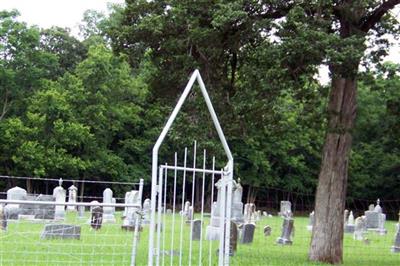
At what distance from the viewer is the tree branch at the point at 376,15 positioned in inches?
595

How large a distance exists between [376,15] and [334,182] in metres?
3.91

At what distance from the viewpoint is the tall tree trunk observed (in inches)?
602

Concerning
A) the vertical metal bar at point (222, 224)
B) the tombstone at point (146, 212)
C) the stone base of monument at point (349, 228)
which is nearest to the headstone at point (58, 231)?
the tombstone at point (146, 212)

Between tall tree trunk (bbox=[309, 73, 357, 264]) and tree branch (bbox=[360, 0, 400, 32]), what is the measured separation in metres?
1.32

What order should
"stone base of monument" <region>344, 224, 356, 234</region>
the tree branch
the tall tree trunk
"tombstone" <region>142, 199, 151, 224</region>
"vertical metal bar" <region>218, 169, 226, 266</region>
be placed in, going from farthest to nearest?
"stone base of monument" <region>344, 224, 356, 234</region>, the tall tree trunk, the tree branch, "tombstone" <region>142, 199, 151, 224</region>, "vertical metal bar" <region>218, 169, 226, 266</region>

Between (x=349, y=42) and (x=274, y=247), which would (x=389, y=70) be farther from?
(x=274, y=247)

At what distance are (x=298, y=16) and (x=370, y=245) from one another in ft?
41.0

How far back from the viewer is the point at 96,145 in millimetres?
45938

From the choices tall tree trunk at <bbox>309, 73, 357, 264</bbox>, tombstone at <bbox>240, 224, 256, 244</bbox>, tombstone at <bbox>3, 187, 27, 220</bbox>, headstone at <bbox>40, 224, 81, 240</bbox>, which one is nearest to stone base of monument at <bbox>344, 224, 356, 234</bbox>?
tombstone at <bbox>240, 224, 256, 244</bbox>

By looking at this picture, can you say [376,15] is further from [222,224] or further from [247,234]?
[222,224]

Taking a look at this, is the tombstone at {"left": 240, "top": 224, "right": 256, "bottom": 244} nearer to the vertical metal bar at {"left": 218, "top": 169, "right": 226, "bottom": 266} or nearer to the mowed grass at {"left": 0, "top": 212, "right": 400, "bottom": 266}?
the mowed grass at {"left": 0, "top": 212, "right": 400, "bottom": 266}

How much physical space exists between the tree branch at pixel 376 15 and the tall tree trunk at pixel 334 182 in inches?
52.0

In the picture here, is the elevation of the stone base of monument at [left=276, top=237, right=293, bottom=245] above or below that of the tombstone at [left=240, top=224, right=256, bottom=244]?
below

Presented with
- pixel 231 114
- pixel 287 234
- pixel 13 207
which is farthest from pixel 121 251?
pixel 13 207
